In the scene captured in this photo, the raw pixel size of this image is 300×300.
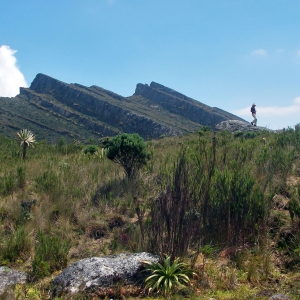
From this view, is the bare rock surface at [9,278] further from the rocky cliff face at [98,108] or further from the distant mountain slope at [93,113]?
the rocky cliff face at [98,108]

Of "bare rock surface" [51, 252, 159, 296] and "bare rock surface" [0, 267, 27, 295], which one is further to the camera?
"bare rock surface" [0, 267, 27, 295]

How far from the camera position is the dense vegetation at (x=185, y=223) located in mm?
5008

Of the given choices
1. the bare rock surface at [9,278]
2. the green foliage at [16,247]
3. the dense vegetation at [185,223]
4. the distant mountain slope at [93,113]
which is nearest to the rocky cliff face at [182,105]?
the distant mountain slope at [93,113]

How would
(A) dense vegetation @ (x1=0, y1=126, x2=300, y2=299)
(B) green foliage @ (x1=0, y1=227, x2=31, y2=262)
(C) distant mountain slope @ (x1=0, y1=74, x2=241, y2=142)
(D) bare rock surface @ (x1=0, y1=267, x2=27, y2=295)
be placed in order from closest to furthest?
(D) bare rock surface @ (x1=0, y1=267, x2=27, y2=295) → (A) dense vegetation @ (x1=0, y1=126, x2=300, y2=299) → (B) green foliage @ (x1=0, y1=227, x2=31, y2=262) → (C) distant mountain slope @ (x1=0, y1=74, x2=241, y2=142)

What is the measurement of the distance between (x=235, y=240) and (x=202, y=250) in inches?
30.3

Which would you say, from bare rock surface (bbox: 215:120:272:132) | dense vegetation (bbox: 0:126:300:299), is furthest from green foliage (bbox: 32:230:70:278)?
bare rock surface (bbox: 215:120:272:132)

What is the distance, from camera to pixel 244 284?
471cm

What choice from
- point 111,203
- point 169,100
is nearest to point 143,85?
point 169,100

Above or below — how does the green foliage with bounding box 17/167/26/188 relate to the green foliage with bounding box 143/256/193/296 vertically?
above

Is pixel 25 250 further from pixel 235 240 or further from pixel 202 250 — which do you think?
pixel 235 240

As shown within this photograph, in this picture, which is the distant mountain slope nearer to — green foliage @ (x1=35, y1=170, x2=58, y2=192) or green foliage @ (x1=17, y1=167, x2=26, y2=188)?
green foliage @ (x1=17, y1=167, x2=26, y2=188)

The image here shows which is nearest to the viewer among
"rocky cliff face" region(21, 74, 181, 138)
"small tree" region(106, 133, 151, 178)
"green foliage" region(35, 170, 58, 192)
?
"green foliage" region(35, 170, 58, 192)

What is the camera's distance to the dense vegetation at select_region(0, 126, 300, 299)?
5008mm

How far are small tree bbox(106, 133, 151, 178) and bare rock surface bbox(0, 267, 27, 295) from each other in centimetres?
574
